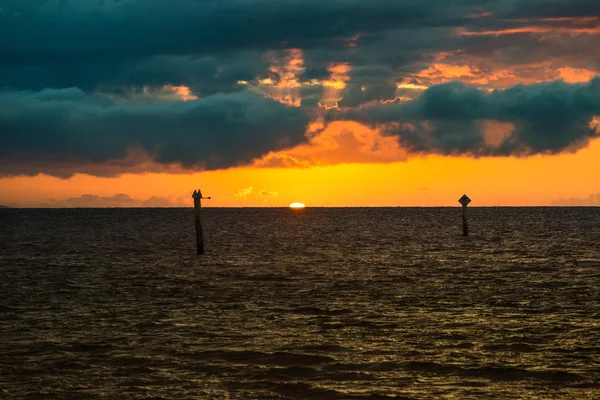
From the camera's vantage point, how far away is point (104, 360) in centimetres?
1759

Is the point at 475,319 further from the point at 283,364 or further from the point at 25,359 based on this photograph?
the point at 25,359

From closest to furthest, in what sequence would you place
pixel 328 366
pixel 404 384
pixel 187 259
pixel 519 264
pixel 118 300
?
pixel 404 384, pixel 328 366, pixel 118 300, pixel 519 264, pixel 187 259

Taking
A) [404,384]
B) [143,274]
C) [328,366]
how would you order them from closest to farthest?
[404,384]
[328,366]
[143,274]

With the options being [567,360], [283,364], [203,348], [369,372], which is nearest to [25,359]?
[203,348]

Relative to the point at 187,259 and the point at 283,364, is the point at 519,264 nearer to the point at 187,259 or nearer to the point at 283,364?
the point at 187,259

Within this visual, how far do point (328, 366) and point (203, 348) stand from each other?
358cm

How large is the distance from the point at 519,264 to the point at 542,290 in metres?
13.1

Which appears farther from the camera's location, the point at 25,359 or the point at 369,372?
the point at 25,359

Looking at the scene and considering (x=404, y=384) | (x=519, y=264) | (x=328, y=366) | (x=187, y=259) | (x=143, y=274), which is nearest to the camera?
(x=404, y=384)

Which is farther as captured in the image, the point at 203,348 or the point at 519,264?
the point at 519,264

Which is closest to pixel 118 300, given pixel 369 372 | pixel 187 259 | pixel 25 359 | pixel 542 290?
pixel 25 359

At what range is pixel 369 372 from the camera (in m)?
16.2

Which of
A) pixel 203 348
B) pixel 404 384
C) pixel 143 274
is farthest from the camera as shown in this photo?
pixel 143 274

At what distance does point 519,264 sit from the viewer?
42750mm
